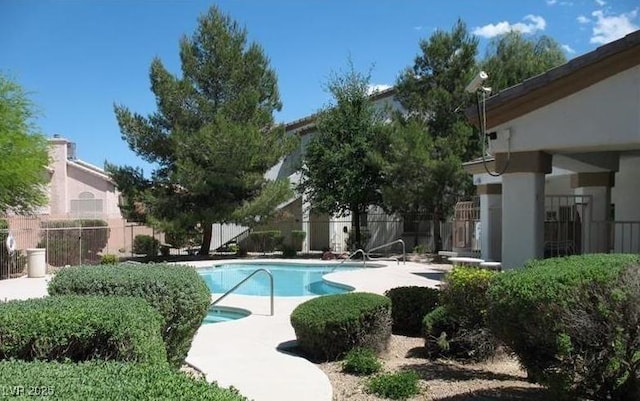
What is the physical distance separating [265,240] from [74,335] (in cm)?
2788

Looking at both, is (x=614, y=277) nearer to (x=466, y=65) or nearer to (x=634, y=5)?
(x=634, y=5)

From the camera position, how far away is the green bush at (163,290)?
20.2ft

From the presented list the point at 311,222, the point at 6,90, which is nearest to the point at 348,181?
the point at 311,222

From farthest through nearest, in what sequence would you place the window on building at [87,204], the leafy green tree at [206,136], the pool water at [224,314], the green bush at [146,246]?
the window on building at [87,204] → the green bush at [146,246] → the leafy green tree at [206,136] → the pool water at [224,314]

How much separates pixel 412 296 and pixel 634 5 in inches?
398

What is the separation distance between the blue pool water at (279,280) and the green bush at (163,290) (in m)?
10.2

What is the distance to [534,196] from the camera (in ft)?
35.2

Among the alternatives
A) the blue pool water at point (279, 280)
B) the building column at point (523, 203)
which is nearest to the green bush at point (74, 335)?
the building column at point (523, 203)

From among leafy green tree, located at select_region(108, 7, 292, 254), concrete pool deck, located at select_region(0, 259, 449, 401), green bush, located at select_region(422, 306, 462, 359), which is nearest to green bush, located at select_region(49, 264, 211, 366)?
concrete pool deck, located at select_region(0, 259, 449, 401)

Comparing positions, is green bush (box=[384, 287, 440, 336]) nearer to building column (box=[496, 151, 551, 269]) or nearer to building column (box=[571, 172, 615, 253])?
building column (box=[496, 151, 551, 269])

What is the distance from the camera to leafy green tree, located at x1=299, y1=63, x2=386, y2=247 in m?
29.0

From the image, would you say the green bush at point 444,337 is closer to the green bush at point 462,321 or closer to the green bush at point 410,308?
the green bush at point 462,321

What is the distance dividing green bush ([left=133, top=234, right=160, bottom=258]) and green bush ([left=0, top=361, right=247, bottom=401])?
27129 millimetres

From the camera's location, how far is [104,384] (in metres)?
3.17
